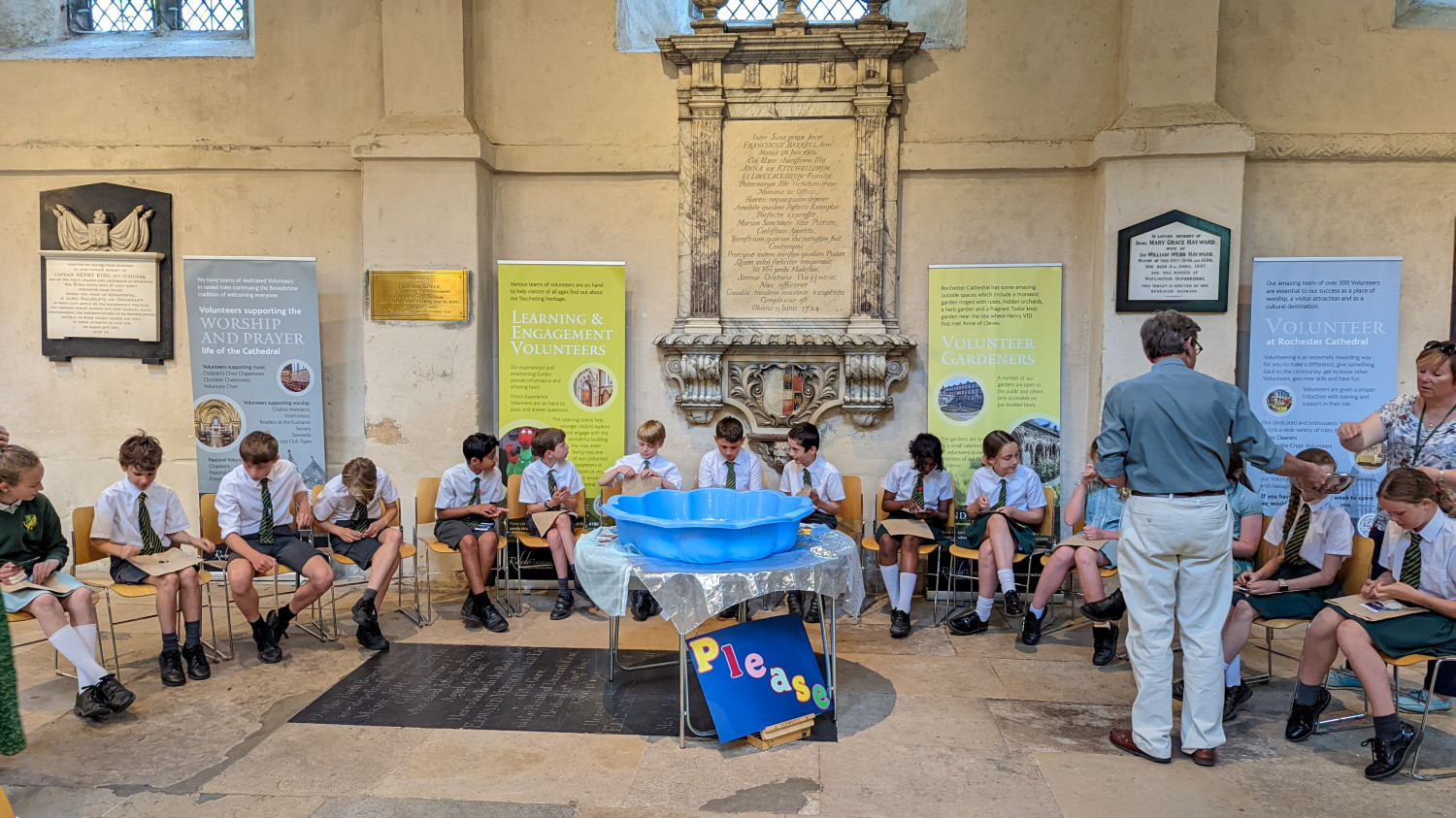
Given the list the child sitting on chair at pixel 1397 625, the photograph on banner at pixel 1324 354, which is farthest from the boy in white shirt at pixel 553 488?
the photograph on banner at pixel 1324 354

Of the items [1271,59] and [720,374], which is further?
[720,374]

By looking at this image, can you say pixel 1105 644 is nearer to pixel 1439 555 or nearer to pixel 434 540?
pixel 1439 555

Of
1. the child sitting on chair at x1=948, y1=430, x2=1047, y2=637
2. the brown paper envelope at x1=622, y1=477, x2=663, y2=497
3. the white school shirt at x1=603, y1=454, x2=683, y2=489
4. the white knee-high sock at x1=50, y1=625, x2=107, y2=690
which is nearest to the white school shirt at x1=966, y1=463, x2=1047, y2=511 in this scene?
the child sitting on chair at x1=948, y1=430, x2=1047, y2=637

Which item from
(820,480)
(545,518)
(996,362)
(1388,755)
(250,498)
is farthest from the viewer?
(996,362)

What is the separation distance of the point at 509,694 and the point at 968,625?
2.61 meters

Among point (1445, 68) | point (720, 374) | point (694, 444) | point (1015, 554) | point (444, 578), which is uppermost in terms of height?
point (1445, 68)

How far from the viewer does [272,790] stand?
9.66 feet

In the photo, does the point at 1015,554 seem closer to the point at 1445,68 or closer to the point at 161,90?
the point at 1445,68

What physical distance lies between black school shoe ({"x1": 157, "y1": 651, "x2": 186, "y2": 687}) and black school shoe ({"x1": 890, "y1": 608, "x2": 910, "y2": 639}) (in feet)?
12.0

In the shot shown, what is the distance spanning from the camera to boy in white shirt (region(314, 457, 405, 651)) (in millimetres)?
4469

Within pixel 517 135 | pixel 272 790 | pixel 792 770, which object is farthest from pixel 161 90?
pixel 792 770

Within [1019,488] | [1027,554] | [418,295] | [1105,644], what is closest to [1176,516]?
[1105,644]

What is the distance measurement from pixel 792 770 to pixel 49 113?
7.19 meters

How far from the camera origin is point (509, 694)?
3.84 m
